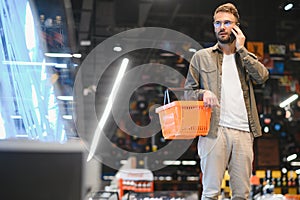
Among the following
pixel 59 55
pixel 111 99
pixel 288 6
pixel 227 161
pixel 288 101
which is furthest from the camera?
pixel 111 99

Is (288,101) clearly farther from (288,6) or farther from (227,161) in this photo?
(227,161)

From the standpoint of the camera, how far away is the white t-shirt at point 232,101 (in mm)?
2602

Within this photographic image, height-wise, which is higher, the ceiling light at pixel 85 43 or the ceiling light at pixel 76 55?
the ceiling light at pixel 85 43

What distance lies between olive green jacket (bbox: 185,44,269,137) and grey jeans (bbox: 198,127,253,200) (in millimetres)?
66

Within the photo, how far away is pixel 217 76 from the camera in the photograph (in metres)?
2.67

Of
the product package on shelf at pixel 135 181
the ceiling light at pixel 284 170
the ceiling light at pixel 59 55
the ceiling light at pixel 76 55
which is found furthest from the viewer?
the ceiling light at pixel 284 170

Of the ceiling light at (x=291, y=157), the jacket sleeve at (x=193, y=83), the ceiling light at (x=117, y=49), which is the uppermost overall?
the ceiling light at (x=117, y=49)

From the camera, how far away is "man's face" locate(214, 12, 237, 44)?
2.67m

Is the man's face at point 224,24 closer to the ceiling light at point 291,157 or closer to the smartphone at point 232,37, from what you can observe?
the smartphone at point 232,37

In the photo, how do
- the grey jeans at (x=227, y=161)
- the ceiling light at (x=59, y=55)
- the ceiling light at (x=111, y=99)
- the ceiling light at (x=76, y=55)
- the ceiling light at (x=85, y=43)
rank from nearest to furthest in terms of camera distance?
the grey jeans at (x=227, y=161)
the ceiling light at (x=59, y=55)
the ceiling light at (x=76, y=55)
the ceiling light at (x=85, y=43)
the ceiling light at (x=111, y=99)

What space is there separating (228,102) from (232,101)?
24 millimetres

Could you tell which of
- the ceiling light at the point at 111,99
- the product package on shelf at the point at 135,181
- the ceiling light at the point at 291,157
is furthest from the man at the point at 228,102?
the ceiling light at the point at 291,157

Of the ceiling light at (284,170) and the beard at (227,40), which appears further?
the ceiling light at (284,170)

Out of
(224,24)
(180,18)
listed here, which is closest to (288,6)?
(180,18)
